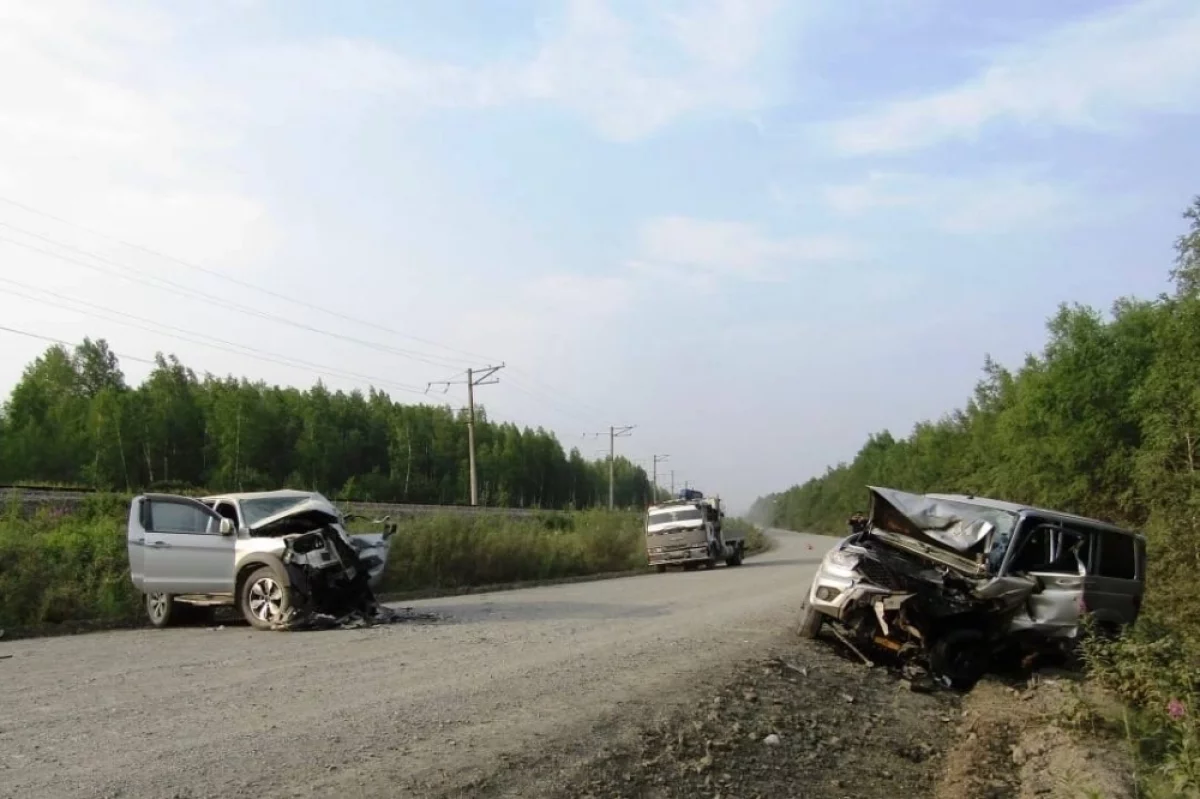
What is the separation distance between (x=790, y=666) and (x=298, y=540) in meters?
7.17

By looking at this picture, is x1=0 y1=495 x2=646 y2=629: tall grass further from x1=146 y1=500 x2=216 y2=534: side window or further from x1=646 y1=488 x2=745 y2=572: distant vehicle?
x1=646 y1=488 x2=745 y2=572: distant vehicle

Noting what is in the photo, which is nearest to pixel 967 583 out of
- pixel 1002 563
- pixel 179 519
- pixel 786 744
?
pixel 1002 563

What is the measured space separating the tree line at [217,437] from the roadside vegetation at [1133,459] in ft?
109

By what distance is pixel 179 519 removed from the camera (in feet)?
46.2

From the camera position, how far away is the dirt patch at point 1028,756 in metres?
6.85

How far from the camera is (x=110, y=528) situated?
19156mm

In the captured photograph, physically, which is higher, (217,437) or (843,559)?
(217,437)

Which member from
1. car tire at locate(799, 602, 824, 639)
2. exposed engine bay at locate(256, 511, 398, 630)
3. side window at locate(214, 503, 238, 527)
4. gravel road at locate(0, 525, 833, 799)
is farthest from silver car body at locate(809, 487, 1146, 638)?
side window at locate(214, 503, 238, 527)

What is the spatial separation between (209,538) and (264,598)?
129 cm

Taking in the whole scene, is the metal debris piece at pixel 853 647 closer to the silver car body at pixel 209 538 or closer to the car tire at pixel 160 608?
the silver car body at pixel 209 538

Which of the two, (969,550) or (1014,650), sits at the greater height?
(969,550)

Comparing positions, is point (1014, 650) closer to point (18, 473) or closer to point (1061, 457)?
point (1061, 457)

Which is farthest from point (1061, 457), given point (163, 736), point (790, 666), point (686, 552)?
point (163, 736)

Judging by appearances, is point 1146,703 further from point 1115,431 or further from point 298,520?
point 1115,431
